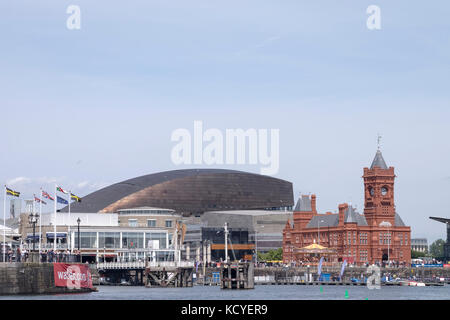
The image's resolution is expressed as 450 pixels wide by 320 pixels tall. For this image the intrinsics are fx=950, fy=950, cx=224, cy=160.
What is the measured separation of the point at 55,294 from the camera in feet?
331

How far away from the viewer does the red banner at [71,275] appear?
102m

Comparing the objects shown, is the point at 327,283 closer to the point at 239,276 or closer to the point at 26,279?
the point at 239,276

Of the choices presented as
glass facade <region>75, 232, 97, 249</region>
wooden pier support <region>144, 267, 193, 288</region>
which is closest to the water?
wooden pier support <region>144, 267, 193, 288</region>

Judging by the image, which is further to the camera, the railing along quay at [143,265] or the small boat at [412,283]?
the small boat at [412,283]

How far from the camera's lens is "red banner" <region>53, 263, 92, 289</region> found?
334 ft

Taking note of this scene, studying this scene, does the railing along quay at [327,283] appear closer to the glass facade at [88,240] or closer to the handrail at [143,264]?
the handrail at [143,264]

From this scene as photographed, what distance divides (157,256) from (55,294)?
95754 millimetres

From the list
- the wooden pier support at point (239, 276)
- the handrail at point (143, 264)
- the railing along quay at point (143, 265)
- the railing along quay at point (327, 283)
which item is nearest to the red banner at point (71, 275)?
the wooden pier support at point (239, 276)

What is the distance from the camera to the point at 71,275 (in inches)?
4151

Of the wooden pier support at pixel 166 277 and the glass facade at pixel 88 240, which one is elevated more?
the glass facade at pixel 88 240
